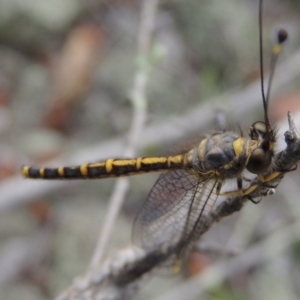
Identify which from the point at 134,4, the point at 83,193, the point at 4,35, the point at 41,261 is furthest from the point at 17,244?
the point at 134,4

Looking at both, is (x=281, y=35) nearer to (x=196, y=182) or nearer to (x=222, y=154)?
(x=222, y=154)

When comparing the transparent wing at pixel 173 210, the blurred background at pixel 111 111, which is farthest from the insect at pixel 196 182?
the blurred background at pixel 111 111

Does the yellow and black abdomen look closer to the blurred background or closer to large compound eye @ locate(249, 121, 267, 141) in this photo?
large compound eye @ locate(249, 121, 267, 141)

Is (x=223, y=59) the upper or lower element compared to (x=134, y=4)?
lower

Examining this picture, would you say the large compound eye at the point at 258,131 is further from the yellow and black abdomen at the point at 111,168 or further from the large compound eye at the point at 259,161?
the yellow and black abdomen at the point at 111,168

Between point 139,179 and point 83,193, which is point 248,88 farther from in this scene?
point 83,193

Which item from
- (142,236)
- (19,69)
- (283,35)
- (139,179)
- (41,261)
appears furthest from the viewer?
(19,69)
